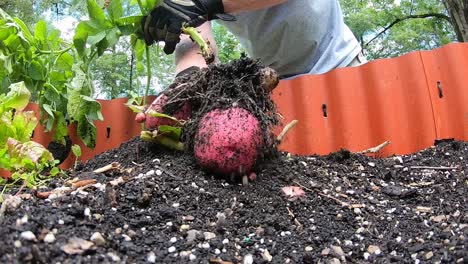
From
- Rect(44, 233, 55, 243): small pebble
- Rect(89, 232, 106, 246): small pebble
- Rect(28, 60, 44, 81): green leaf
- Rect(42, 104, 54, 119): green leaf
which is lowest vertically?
Rect(89, 232, 106, 246): small pebble

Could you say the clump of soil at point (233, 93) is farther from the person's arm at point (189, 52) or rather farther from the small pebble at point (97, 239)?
the small pebble at point (97, 239)

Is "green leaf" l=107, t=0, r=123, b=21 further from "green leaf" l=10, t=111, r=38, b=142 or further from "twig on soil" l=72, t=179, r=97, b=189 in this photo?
"twig on soil" l=72, t=179, r=97, b=189

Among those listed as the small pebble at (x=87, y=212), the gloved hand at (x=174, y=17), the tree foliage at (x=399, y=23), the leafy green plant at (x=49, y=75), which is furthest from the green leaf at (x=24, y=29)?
the tree foliage at (x=399, y=23)

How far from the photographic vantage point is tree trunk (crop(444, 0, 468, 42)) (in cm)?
303

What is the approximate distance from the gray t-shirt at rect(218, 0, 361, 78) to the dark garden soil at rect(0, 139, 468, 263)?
0.87 meters

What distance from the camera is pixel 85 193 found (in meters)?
0.92

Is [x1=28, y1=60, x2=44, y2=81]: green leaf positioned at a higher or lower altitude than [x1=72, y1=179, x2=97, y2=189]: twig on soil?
higher

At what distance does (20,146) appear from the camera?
1.15m

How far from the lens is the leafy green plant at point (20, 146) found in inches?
44.4

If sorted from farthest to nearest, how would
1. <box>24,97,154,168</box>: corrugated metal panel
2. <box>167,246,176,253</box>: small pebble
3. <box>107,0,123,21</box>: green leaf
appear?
<box>24,97,154,168</box>: corrugated metal panel < <box>107,0,123,21</box>: green leaf < <box>167,246,176,253</box>: small pebble

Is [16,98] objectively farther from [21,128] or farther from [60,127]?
[60,127]

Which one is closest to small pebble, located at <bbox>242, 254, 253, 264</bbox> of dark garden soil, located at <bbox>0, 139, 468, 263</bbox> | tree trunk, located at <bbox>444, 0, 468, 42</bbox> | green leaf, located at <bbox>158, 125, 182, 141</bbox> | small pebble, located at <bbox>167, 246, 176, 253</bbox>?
dark garden soil, located at <bbox>0, 139, 468, 263</bbox>

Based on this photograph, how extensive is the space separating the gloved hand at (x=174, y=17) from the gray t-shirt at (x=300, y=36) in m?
0.44

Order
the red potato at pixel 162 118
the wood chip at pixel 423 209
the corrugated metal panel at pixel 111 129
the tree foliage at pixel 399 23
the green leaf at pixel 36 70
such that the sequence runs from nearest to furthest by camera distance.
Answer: the wood chip at pixel 423 209 → the red potato at pixel 162 118 → the green leaf at pixel 36 70 → the corrugated metal panel at pixel 111 129 → the tree foliage at pixel 399 23
